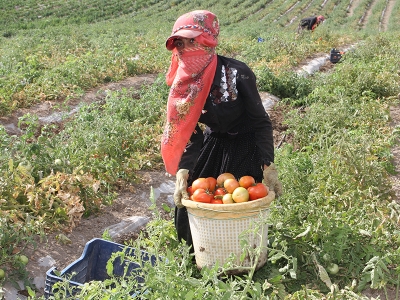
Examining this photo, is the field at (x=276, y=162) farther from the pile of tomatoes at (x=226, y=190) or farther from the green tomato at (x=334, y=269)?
the pile of tomatoes at (x=226, y=190)

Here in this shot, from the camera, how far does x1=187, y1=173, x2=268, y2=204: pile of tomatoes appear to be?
2867 millimetres

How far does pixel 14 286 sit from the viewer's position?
3168mm

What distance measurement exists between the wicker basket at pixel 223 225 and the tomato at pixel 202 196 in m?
0.05

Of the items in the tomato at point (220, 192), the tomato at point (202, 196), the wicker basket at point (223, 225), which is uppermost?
the tomato at point (202, 196)

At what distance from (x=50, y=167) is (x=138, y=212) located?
2.64 ft

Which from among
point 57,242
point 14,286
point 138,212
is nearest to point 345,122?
point 138,212

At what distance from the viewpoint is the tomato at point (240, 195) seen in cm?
284

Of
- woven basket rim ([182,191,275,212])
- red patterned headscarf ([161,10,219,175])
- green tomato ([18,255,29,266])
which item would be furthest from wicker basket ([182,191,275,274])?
green tomato ([18,255,29,266])

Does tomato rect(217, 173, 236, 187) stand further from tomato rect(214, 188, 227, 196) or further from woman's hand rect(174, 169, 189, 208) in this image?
woman's hand rect(174, 169, 189, 208)

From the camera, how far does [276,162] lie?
5000mm

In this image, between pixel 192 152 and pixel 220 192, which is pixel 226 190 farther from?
pixel 192 152

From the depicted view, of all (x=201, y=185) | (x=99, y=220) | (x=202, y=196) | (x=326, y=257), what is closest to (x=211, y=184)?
(x=201, y=185)

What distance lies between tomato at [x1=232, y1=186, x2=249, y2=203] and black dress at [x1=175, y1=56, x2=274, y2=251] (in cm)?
32

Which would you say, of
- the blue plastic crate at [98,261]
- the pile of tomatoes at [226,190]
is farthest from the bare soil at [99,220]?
the pile of tomatoes at [226,190]
